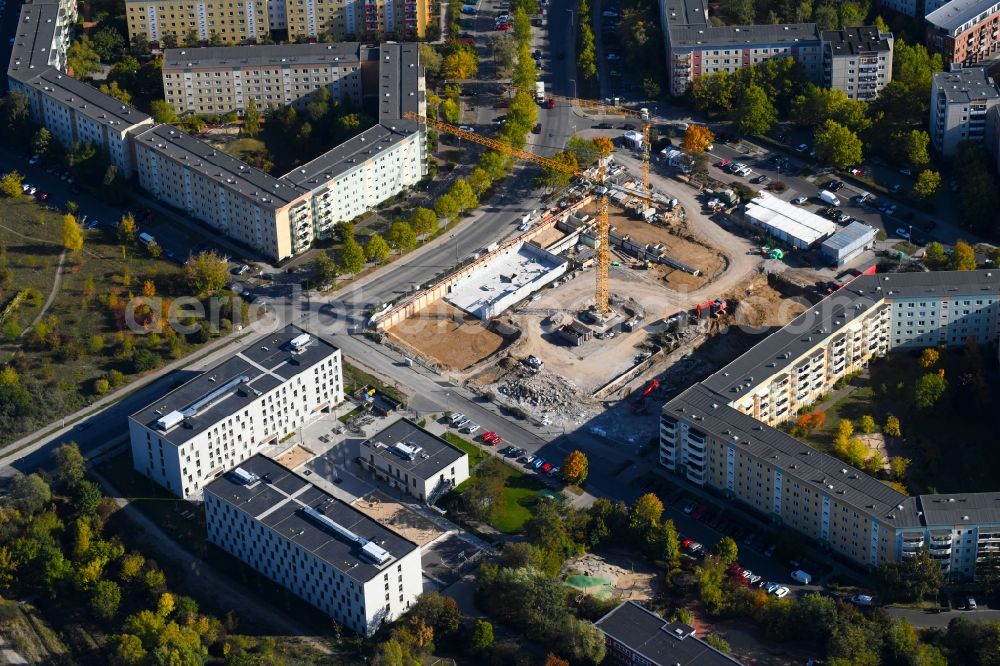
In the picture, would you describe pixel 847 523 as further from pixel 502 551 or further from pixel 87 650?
pixel 87 650

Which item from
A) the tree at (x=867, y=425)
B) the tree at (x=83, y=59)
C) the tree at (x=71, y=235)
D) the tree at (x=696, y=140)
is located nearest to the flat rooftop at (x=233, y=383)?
the tree at (x=71, y=235)

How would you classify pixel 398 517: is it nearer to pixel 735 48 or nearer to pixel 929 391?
pixel 929 391

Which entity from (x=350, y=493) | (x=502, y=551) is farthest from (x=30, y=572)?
(x=502, y=551)

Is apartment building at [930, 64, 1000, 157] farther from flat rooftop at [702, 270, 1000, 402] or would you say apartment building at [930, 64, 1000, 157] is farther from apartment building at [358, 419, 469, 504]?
apartment building at [358, 419, 469, 504]

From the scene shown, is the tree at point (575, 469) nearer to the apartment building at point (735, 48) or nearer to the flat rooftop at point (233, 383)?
the flat rooftop at point (233, 383)

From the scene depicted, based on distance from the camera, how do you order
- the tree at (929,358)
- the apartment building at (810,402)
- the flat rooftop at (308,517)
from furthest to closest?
the tree at (929,358)
the apartment building at (810,402)
the flat rooftop at (308,517)
